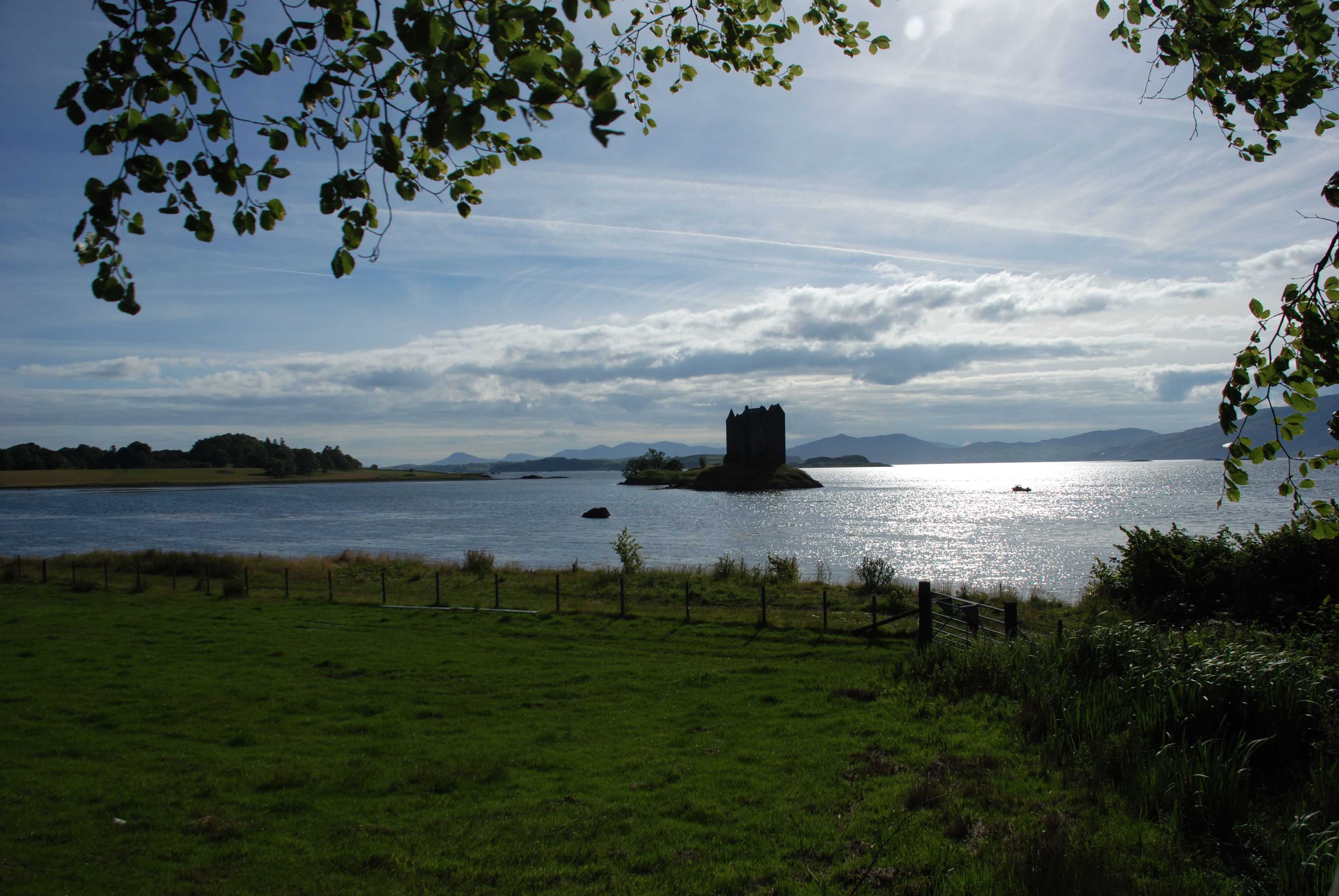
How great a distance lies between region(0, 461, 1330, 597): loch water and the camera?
2034 inches

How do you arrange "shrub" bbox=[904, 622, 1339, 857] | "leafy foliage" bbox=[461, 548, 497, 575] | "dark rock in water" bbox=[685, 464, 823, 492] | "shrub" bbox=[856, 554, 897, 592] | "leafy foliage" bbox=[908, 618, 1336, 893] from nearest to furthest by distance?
"leafy foliage" bbox=[908, 618, 1336, 893] → "shrub" bbox=[904, 622, 1339, 857] → "shrub" bbox=[856, 554, 897, 592] → "leafy foliage" bbox=[461, 548, 497, 575] → "dark rock in water" bbox=[685, 464, 823, 492]

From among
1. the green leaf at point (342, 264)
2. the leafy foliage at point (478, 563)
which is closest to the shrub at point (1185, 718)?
the green leaf at point (342, 264)

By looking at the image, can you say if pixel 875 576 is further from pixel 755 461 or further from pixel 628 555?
pixel 755 461

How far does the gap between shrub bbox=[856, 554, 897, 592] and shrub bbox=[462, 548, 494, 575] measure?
60.3ft

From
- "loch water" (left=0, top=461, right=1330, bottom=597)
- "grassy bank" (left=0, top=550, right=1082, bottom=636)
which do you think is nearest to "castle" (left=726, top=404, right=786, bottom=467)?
"loch water" (left=0, top=461, right=1330, bottom=597)

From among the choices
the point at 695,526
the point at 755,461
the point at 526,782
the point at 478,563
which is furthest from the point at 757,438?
the point at 526,782

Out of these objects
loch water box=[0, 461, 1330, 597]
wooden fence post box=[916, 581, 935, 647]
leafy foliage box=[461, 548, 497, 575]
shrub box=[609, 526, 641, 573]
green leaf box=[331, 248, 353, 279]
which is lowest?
loch water box=[0, 461, 1330, 597]

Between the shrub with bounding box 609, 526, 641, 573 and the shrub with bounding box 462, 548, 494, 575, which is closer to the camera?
the shrub with bounding box 609, 526, 641, 573

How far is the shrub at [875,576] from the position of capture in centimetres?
2988

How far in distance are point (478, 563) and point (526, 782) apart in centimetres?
2955

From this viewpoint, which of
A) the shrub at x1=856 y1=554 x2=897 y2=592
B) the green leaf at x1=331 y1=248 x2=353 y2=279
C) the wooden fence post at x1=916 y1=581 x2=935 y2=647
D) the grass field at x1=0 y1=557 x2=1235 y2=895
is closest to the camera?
the green leaf at x1=331 y1=248 x2=353 y2=279

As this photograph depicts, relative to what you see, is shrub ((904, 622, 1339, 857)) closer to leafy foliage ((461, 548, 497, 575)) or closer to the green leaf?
the green leaf

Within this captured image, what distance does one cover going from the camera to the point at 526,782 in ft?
30.1

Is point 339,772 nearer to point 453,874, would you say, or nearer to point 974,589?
point 453,874
